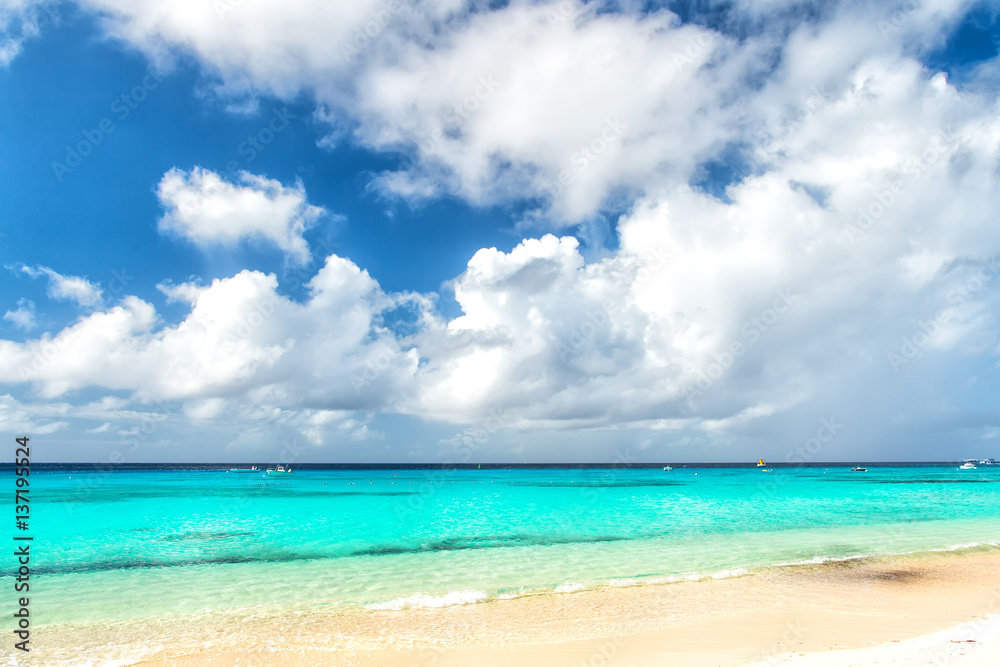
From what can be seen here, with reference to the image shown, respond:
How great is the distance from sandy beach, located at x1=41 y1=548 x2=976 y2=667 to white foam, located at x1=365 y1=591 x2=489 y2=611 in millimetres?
433

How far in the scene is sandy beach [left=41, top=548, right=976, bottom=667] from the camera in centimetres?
1137

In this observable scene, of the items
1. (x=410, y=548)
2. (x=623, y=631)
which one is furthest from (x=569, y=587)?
(x=410, y=548)

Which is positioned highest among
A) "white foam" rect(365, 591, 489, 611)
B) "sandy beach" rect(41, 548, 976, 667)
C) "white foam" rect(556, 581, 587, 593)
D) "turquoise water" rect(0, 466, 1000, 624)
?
"sandy beach" rect(41, 548, 976, 667)

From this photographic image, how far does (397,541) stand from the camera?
27.2 meters

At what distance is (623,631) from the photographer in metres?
13.1

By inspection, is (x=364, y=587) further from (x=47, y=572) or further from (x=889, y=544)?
(x=889, y=544)

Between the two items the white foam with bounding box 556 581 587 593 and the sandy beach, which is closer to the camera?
the sandy beach

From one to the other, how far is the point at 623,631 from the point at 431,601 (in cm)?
571

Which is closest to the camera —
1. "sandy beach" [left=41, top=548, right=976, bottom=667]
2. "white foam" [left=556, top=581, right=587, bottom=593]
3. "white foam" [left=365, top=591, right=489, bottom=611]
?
"sandy beach" [left=41, top=548, right=976, bottom=667]

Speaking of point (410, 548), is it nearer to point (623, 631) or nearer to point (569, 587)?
point (569, 587)

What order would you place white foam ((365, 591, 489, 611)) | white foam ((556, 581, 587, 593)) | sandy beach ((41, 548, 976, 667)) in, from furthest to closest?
white foam ((556, 581, 587, 593)), white foam ((365, 591, 489, 611)), sandy beach ((41, 548, 976, 667))

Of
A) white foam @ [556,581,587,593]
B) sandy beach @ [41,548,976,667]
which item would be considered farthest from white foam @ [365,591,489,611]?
white foam @ [556,581,587,593]

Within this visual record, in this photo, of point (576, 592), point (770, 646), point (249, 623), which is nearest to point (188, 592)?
point (249, 623)

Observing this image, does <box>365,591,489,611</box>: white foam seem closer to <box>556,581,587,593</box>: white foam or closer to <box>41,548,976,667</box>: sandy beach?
<box>41,548,976,667</box>: sandy beach
